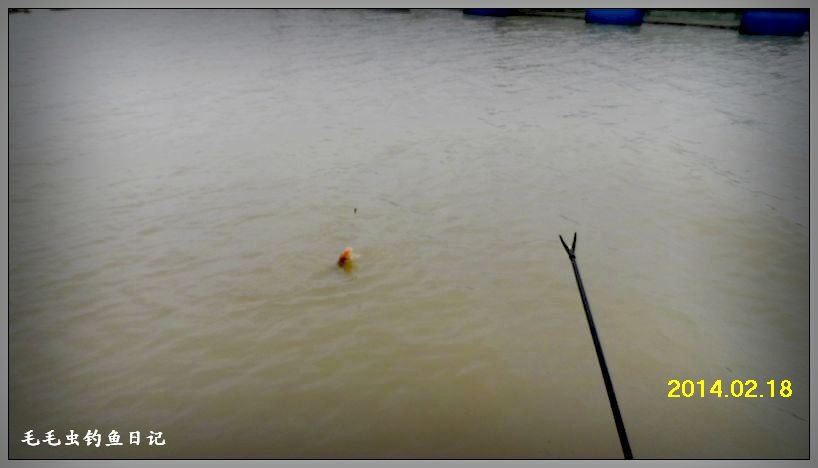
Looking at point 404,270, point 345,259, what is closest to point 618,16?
point 404,270

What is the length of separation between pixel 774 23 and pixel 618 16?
4.96m

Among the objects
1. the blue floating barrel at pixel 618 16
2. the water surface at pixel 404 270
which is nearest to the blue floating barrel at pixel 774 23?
the blue floating barrel at pixel 618 16

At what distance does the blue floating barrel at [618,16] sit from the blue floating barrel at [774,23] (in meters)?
3.49

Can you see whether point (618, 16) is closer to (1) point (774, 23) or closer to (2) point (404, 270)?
(1) point (774, 23)

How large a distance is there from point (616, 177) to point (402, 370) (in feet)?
14.2

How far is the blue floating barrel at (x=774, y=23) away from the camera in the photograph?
1727 centimetres

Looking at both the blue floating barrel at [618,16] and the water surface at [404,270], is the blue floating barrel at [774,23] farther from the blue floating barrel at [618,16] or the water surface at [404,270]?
the water surface at [404,270]

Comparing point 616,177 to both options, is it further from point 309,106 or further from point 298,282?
point 309,106

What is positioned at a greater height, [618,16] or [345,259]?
[618,16]

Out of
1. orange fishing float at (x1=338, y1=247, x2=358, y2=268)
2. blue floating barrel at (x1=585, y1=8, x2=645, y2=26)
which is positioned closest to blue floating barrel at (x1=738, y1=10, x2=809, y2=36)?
blue floating barrel at (x1=585, y1=8, x2=645, y2=26)

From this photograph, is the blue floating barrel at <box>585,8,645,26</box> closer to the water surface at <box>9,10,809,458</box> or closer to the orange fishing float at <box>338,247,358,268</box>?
the water surface at <box>9,10,809,458</box>

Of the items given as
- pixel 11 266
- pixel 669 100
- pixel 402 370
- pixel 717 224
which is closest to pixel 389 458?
pixel 402 370

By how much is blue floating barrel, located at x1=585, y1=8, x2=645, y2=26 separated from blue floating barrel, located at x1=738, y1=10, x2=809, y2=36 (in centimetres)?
349

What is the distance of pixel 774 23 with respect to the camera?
57.5 ft
